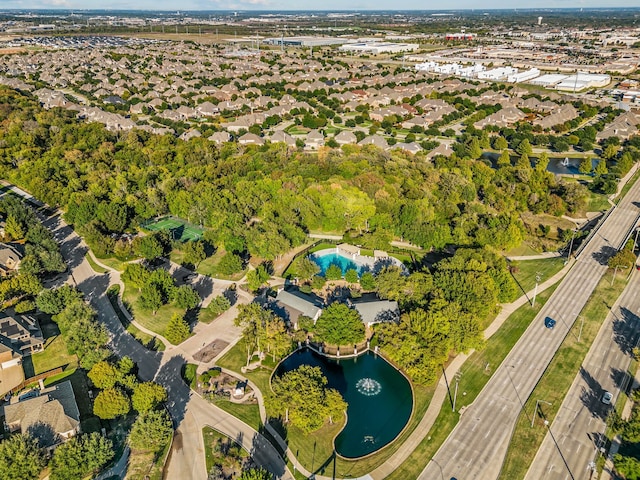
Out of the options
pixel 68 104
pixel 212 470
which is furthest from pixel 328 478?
pixel 68 104

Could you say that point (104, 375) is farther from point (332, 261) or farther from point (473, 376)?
point (473, 376)

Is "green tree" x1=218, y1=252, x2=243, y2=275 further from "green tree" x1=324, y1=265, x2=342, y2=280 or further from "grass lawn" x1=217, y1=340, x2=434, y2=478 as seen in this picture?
"grass lawn" x1=217, y1=340, x2=434, y2=478

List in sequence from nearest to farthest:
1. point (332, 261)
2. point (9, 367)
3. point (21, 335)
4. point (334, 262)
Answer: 1. point (9, 367)
2. point (21, 335)
3. point (334, 262)
4. point (332, 261)

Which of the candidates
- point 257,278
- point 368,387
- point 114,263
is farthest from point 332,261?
point 114,263

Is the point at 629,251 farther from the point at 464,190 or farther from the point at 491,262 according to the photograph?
the point at 464,190

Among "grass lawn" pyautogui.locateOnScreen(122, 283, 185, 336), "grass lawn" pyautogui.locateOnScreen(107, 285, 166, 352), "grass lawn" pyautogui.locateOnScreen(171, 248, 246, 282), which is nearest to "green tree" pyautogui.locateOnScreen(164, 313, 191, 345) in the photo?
"grass lawn" pyautogui.locateOnScreen(107, 285, 166, 352)

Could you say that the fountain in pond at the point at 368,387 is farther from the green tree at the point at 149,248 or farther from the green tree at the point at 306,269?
the green tree at the point at 149,248

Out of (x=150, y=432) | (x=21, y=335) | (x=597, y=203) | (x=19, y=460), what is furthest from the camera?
(x=597, y=203)
